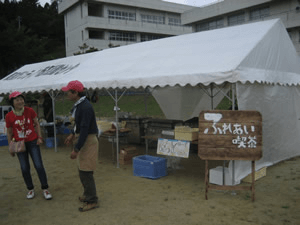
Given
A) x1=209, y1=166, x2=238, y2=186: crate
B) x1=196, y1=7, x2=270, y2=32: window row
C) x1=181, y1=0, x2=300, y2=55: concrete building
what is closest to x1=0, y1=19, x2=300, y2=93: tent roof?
x1=209, y1=166, x2=238, y2=186: crate

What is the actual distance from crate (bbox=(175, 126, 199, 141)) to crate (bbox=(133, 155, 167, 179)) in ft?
2.17

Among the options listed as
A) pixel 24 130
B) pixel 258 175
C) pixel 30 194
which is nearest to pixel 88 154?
pixel 24 130

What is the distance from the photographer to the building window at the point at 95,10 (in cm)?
3456

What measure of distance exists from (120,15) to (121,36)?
8.73 feet

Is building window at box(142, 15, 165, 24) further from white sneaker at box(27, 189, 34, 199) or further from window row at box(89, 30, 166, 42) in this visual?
white sneaker at box(27, 189, 34, 199)

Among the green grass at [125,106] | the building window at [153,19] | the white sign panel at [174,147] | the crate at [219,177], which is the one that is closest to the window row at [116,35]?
the building window at [153,19]

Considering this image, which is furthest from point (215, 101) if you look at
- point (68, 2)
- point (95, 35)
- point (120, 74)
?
point (68, 2)

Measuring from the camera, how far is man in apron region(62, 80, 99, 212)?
3.77 m

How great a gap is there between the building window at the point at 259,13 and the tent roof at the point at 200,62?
21.2 m

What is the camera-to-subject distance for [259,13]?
2616cm

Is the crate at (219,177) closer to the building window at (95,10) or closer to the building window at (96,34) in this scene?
the building window at (96,34)

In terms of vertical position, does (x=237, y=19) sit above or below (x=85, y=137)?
above

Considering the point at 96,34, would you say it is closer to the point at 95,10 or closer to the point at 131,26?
the point at 95,10

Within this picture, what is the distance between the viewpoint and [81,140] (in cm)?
374
